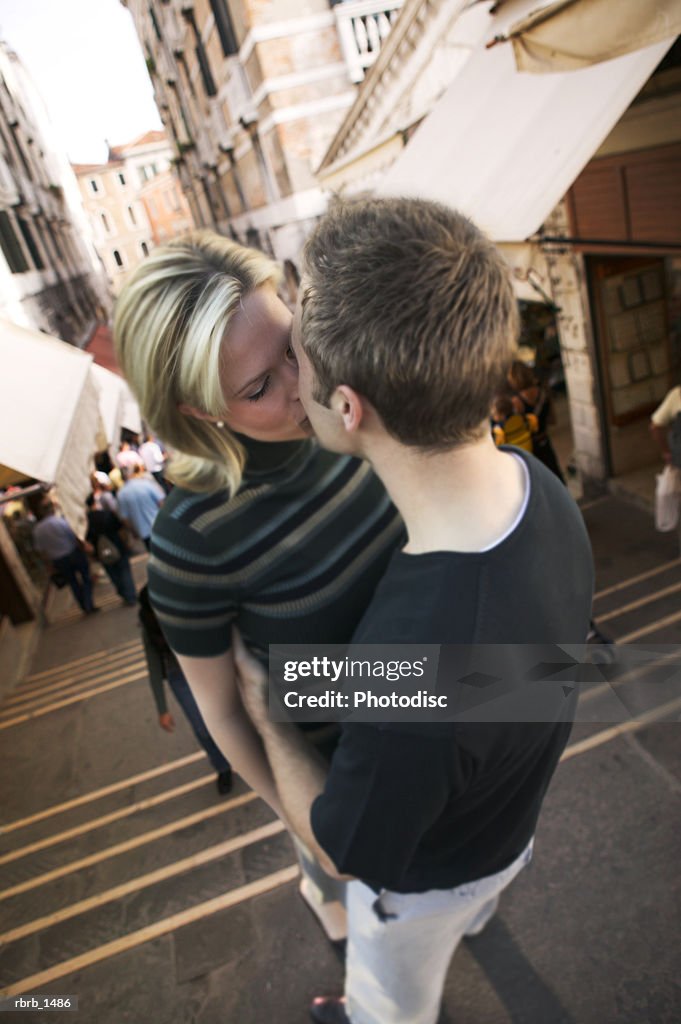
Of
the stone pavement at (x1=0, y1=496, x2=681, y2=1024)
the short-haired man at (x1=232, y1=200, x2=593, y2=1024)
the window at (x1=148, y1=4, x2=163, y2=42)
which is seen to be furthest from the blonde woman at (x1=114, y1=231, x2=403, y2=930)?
the window at (x1=148, y1=4, x2=163, y2=42)

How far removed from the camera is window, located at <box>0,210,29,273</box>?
15.3 m

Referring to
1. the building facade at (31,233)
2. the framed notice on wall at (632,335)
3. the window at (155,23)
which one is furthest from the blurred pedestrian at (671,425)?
the window at (155,23)

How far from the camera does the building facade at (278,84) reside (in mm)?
13828

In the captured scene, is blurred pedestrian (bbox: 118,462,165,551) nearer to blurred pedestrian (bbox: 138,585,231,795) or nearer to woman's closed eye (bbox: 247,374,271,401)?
blurred pedestrian (bbox: 138,585,231,795)

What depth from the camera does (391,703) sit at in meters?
1.11

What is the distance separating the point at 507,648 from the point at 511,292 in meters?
0.61

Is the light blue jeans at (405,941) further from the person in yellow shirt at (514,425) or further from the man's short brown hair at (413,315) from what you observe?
the person in yellow shirt at (514,425)

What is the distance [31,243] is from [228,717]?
2162 centimetres

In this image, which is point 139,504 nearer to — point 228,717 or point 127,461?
point 127,461

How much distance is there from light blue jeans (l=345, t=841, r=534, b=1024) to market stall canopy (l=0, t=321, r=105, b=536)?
3021 mm

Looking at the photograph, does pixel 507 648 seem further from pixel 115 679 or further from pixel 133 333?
pixel 115 679

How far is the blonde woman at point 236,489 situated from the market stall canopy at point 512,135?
2.01 metres

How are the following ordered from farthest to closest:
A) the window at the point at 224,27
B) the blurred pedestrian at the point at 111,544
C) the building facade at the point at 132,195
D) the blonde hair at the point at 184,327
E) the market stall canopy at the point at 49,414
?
1. the building facade at the point at 132,195
2. the window at the point at 224,27
3. the blurred pedestrian at the point at 111,544
4. the market stall canopy at the point at 49,414
5. the blonde hair at the point at 184,327

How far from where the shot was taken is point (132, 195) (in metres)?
54.0
